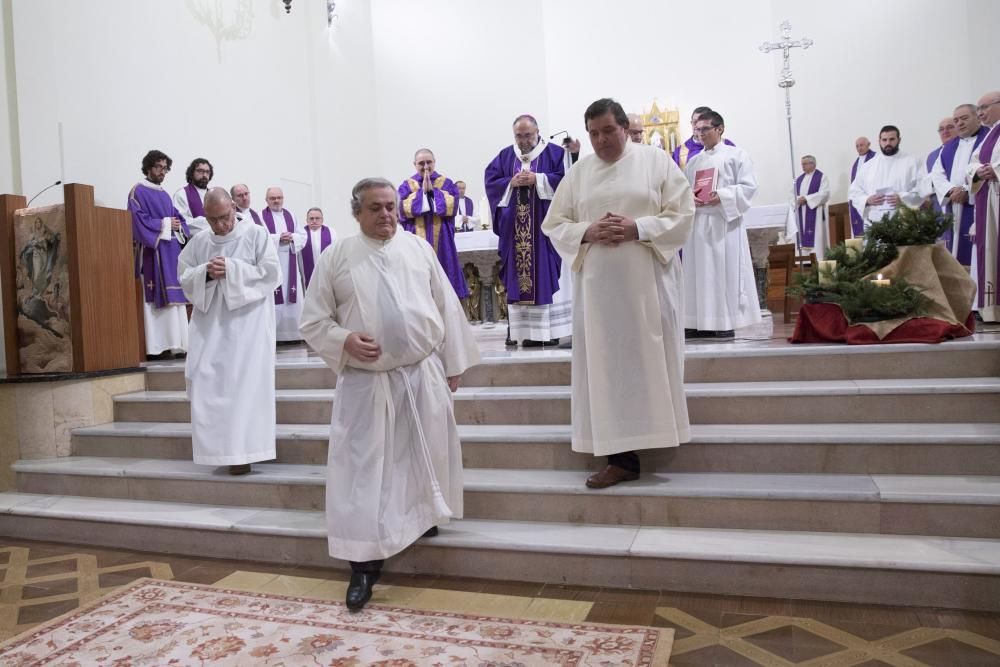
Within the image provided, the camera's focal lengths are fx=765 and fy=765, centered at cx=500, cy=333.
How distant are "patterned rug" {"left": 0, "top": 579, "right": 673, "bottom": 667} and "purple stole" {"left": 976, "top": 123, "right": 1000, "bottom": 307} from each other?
17.1 feet

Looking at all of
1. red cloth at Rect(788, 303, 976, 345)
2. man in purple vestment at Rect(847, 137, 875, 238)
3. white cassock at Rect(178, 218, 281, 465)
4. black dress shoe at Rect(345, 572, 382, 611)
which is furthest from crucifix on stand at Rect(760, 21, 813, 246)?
black dress shoe at Rect(345, 572, 382, 611)

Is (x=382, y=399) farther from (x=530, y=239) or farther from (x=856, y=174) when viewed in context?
(x=856, y=174)

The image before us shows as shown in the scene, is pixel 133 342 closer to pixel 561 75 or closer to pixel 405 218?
pixel 405 218

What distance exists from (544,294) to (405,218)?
1672mm

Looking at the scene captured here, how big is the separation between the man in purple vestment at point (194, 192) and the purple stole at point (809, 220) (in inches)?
333

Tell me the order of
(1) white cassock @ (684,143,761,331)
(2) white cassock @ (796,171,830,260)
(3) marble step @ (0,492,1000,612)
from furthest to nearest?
(2) white cassock @ (796,171,830,260)
(1) white cassock @ (684,143,761,331)
(3) marble step @ (0,492,1000,612)

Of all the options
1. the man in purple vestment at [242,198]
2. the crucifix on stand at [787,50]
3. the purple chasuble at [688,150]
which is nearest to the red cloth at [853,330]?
the purple chasuble at [688,150]

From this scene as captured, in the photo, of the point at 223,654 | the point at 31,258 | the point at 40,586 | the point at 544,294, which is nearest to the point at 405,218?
the point at 544,294

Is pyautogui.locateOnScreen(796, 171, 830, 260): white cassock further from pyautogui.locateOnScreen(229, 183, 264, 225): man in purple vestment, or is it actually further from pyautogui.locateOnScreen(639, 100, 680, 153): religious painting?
pyautogui.locateOnScreen(229, 183, 264, 225): man in purple vestment

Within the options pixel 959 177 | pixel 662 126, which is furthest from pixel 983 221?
pixel 662 126

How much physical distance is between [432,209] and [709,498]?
429cm

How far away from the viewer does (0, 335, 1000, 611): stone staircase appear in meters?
3.18

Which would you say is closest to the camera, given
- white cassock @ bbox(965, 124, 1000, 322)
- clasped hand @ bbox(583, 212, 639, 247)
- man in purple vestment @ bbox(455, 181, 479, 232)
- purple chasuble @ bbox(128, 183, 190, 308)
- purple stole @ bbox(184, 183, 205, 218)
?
clasped hand @ bbox(583, 212, 639, 247)

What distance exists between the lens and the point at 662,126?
1277 cm
